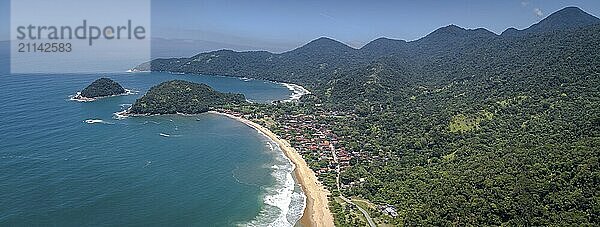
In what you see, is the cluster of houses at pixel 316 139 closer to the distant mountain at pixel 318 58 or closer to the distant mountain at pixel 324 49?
the distant mountain at pixel 318 58

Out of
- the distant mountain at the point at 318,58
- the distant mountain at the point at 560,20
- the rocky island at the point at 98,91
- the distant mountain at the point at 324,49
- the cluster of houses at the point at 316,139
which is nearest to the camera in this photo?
the cluster of houses at the point at 316,139

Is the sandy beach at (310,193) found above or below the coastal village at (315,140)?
below

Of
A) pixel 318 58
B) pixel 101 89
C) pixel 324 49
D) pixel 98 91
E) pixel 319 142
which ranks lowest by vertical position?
pixel 319 142

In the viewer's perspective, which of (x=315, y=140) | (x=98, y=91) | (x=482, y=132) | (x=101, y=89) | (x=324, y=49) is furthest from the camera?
(x=324, y=49)

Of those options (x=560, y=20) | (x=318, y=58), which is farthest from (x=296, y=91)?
(x=560, y=20)

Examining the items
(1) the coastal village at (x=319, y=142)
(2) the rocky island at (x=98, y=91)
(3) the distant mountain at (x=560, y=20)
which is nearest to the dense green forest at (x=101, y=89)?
(2) the rocky island at (x=98, y=91)

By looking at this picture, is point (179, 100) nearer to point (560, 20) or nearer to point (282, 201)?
point (282, 201)

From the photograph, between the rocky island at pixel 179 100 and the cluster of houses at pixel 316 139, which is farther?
the rocky island at pixel 179 100
